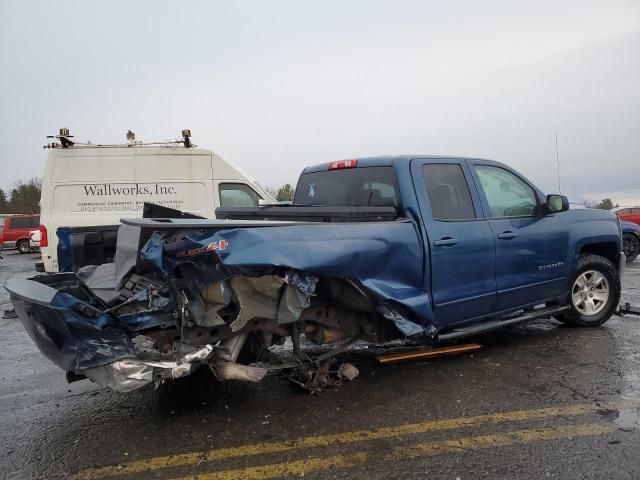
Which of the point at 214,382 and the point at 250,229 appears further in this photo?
the point at 214,382

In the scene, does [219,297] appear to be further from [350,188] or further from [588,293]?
[588,293]

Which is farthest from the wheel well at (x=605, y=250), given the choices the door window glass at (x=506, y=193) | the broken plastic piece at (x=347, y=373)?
the broken plastic piece at (x=347, y=373)

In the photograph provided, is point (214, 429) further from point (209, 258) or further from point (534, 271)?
point (534, 271)

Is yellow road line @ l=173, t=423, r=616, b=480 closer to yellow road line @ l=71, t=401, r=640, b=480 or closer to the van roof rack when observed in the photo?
yellow road line @ l=71, t=401, r=640, b=480

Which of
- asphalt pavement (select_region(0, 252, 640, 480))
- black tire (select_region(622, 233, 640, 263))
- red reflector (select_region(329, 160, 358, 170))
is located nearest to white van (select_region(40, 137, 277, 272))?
red reflector (select_region(329, 160, 358, 170))

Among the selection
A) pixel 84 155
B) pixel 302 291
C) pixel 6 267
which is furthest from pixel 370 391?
pixel 6 267

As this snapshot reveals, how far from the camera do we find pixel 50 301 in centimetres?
295

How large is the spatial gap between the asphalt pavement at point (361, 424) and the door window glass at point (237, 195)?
5348 mm

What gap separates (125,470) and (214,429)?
67 cm

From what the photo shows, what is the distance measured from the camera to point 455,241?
4234mm

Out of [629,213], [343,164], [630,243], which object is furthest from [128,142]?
[629,213]

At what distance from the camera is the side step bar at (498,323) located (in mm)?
4312

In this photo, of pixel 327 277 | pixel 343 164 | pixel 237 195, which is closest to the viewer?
pixel 327 277

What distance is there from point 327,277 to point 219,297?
2.67ft
